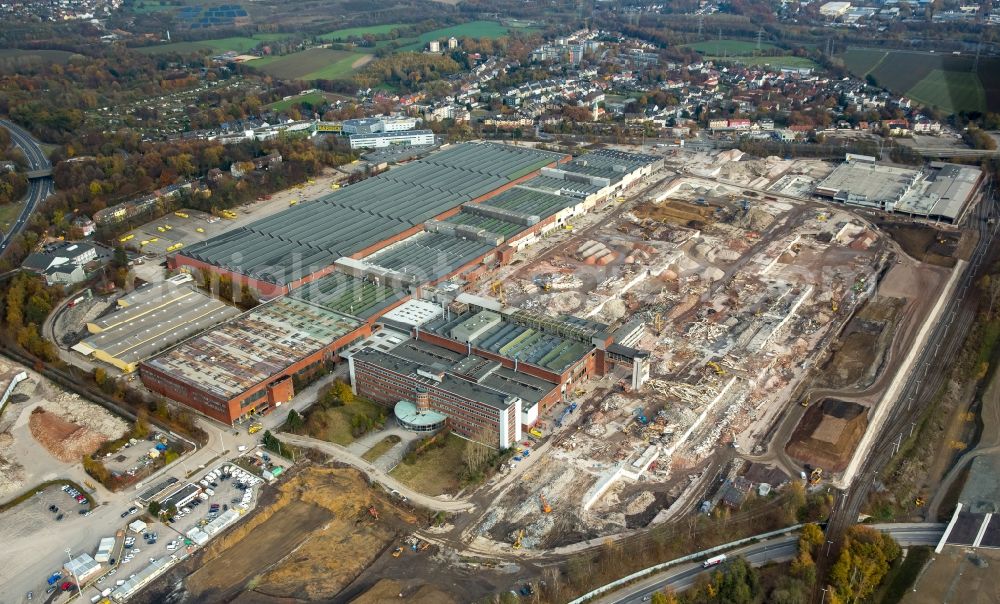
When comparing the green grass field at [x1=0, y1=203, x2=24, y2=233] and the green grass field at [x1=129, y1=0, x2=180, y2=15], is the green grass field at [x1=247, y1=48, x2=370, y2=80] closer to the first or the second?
the green grass field at [x1=129, y1=0, x2=180, y2=15]

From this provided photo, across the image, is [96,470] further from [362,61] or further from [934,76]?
[934,76]

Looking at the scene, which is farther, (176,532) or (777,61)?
(777,61)

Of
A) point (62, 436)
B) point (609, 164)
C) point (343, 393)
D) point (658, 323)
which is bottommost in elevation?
point (62, 436)

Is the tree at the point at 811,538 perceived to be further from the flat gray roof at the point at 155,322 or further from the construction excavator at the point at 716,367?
the flat gray roof at the point at 155,322

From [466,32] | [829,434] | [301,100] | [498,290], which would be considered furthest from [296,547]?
[466,32]

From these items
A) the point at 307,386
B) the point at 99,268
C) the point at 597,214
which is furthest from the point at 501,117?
the point at 307,386

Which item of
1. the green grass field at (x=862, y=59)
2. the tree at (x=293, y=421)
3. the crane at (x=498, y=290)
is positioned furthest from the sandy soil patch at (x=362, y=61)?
the tree at (x=293, y=421)
